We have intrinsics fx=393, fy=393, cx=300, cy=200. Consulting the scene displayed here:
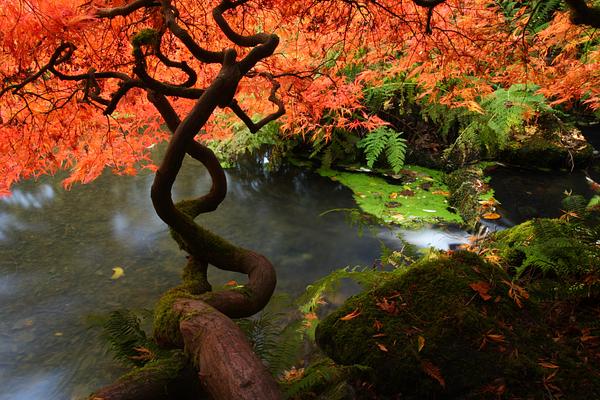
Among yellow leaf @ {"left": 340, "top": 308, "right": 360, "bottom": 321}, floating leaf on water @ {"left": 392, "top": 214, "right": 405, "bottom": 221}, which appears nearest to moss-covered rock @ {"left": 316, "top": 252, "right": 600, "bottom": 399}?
yellow leaf @ {"left": 340, "top": 308, "right": 360, "bottom": 321}

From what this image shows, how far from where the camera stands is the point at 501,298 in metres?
2.13

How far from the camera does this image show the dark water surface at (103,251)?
4.01 metres

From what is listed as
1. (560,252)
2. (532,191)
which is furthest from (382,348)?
(532,191)

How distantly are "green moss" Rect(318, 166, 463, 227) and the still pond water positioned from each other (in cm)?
30

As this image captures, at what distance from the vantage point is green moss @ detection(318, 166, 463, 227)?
637 cm

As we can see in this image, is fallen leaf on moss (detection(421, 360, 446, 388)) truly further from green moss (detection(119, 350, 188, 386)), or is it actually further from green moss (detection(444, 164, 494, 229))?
green moss (detection(444, 164, 494, 229))

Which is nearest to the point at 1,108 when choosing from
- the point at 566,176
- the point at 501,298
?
the point at 501,298

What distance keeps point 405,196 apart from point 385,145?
125 cm

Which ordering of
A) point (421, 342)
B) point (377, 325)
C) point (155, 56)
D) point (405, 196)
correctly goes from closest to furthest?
point (421, 342) → point (377, 325) → point (155, 56) → point (405, 196)

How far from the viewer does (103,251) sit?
5.82 meters

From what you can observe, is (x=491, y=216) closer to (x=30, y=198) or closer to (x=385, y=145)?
(x=385, y=145)

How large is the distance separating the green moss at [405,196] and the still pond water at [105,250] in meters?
0.30

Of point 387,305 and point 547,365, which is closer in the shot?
point 547,365

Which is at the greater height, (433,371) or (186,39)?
(186,39)
